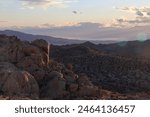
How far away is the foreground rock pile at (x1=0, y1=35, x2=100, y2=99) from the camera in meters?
25.7

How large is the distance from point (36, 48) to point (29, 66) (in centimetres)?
140

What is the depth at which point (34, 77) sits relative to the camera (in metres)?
27.5

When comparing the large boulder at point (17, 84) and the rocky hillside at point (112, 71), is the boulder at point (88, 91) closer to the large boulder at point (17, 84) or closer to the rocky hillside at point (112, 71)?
the large boulder at point (17, 84)

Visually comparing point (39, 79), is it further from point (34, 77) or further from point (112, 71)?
point (112, 71)

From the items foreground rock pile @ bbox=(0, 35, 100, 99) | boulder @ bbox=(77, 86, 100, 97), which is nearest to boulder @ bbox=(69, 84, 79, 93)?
foreground rock pile @ bbox=(0, 35, 100, 99)

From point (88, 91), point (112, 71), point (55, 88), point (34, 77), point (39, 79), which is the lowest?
point (112, 71)

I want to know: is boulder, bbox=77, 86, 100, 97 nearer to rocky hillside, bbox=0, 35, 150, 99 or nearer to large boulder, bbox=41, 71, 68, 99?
rocky hillside, bbox=0, 35, 150, 99

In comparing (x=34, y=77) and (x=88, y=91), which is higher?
(x=34, y=77)

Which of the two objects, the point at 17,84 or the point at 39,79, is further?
the point at 39,79

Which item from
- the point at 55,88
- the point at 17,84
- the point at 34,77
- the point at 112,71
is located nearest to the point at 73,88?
the point at 55,88

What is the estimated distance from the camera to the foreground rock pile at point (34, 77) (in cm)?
2566

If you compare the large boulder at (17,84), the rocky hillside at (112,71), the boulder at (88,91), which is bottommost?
the rocky hillside at (112,71)

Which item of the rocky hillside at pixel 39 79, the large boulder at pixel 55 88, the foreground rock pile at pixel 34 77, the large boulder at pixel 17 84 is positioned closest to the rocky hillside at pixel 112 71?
the rocky hillside at pixel 39 79

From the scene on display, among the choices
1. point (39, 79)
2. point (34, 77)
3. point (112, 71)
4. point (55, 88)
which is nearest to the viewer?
point (55, 88)
